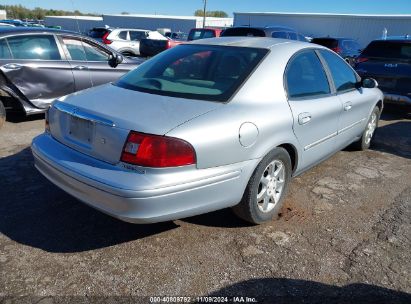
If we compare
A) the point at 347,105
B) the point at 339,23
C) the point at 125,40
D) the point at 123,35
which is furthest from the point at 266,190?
the point at 339,23

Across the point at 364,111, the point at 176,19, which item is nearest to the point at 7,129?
the point at 364,111

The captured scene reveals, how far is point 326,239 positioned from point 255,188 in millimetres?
758

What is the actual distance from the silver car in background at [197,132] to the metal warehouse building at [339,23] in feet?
86.3

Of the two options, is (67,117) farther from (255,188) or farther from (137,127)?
(255,188)

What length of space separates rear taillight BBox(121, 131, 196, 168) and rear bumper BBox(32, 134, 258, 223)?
0.23ft

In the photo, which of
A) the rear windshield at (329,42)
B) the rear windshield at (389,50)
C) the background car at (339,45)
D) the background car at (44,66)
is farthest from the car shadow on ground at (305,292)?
the rear windshield at (329,42)

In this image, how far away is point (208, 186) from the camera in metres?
2.66

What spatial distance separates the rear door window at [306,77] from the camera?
3.41 metres

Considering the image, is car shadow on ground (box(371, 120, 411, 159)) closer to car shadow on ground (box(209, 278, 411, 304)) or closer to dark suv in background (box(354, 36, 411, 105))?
dark suv in background (box(354, 36, 411, 105))

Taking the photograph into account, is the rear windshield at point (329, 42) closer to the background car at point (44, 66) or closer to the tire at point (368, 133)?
the tire at point (368, 133)

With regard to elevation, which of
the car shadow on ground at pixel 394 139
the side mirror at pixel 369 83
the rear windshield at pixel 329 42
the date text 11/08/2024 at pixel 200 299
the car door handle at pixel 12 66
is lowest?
the car shadow on ground at pixel 394 139

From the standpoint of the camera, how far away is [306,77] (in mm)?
3668

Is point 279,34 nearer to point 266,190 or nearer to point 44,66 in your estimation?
point 44,66

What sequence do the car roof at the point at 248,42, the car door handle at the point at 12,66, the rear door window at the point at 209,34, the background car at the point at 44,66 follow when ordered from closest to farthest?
the car roof at the point at 248,42
the car door handle at the point at 12,66
the background car at the point at 44,66
the rear door window at the point at 209,34
